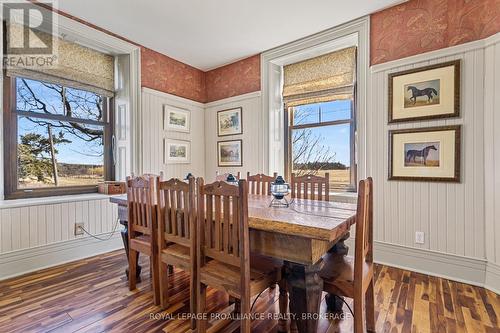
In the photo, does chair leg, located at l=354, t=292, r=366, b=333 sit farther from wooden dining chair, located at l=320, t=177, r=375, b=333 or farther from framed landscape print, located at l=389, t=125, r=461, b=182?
framed landscape print, located at l=389, t=125, r=461, b=182

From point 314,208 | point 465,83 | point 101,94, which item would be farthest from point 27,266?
point 465,83

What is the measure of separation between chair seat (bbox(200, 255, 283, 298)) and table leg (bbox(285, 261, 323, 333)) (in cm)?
19

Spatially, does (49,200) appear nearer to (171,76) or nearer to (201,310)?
(201,310)

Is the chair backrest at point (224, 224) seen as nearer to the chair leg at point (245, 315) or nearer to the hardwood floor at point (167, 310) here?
the chair leg at point (245, 315)

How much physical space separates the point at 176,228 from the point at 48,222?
6.02 feet

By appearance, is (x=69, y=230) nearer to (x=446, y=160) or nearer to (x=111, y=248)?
(x=111, y=248)

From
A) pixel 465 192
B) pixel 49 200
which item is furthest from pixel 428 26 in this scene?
pixel 49 200

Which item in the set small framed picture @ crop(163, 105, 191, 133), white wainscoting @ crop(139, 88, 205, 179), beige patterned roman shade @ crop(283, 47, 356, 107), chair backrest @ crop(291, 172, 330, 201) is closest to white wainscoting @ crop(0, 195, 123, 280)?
white wainscoting @ crop(139, 88, 205, 179)

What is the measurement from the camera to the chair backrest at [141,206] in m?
2.00

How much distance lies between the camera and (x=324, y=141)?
137 inches

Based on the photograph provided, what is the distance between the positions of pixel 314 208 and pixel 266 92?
2367mm

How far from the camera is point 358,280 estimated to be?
53.7 inches

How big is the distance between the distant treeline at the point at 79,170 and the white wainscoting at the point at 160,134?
1.81 feet

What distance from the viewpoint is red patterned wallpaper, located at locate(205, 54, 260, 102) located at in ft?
12.7
